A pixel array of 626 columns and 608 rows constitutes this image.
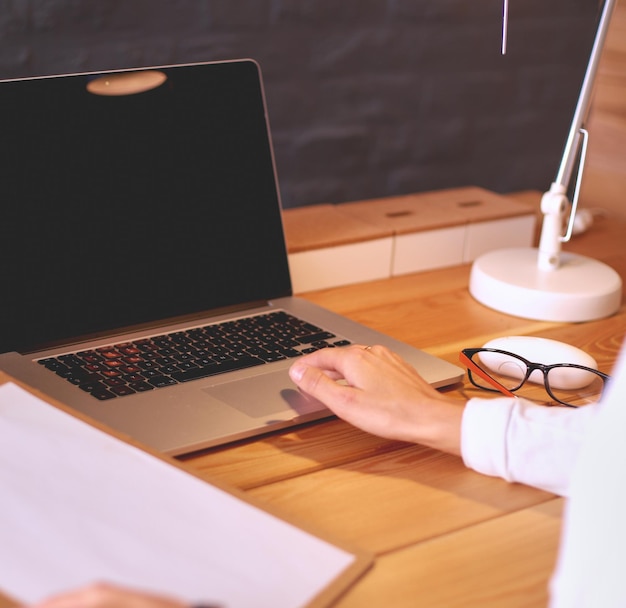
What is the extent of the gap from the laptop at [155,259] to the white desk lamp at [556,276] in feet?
0.78

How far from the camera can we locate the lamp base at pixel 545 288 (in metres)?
1.17

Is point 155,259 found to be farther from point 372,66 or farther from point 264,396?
point 372,66

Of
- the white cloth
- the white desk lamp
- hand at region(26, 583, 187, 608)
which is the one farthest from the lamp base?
hand at region(26, 583, 187, 608)

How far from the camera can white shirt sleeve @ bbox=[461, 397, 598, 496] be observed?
78 centimetres

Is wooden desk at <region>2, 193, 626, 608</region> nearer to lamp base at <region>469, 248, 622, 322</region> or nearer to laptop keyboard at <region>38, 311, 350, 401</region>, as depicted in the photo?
laptop keyboard at <region>38, 311, 350, 401</region>

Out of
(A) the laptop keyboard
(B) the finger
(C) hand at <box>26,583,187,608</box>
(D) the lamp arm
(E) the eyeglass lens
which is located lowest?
(E) the eyeglass lens

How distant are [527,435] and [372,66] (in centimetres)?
84

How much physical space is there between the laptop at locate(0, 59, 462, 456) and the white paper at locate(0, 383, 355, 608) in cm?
10

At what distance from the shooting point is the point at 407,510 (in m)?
0.75

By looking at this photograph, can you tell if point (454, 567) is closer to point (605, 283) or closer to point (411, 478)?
point (411, 478)

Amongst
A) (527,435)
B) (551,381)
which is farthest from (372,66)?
(527,435)

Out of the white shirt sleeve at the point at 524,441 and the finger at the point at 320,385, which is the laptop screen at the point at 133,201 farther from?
the white shirt sleeve at the point at 524,441

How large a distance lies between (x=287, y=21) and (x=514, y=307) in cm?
55

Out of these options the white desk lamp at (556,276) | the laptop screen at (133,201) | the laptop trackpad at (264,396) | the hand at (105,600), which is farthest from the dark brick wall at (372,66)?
the hand at (105,600)
